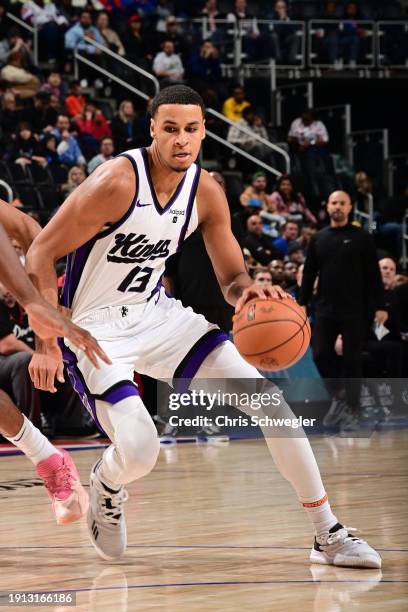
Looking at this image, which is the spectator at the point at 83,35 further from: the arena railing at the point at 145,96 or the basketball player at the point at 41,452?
the basketball player at the point at 41,452

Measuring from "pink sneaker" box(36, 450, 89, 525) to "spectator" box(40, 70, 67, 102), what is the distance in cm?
1043

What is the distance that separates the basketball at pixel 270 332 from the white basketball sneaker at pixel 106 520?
757mm

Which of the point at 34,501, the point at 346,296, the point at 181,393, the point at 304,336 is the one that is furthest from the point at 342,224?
the point at 304,336

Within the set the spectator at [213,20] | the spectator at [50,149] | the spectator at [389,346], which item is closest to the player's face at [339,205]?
the spectator at [389,346]

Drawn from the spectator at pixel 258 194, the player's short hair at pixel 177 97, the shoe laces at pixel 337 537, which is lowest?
the spectator at pixel 258 194

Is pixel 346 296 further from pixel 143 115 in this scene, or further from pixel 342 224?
pixel 143 115

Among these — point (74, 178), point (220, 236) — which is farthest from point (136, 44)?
point (220, 236)

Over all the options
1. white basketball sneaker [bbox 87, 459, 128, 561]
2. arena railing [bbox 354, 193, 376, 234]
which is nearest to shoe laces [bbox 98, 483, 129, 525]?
white basketball sneaker [bbox 87, 459, 128, 561]

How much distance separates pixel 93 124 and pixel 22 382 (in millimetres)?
6306

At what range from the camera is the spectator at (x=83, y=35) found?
16.2 meters

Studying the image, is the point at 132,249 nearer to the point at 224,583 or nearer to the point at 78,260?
the point at 78,260

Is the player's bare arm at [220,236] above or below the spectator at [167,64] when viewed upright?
below

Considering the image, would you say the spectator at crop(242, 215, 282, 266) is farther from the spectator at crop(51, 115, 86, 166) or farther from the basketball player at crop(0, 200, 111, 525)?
the basketball player at crop(0, 200, 111, 525)

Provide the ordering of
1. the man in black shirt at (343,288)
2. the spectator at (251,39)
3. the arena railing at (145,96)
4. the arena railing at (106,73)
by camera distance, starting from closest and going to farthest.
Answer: the man in black shirt at (343,288) < the arena railing at (145,96) < the arena railing at (106,73) < the spectator at (251,39)
